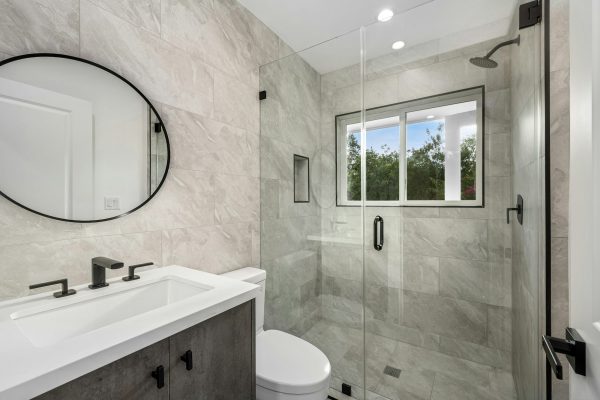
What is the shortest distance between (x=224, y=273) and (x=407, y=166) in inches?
54.0

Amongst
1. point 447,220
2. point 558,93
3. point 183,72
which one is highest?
point 183,72

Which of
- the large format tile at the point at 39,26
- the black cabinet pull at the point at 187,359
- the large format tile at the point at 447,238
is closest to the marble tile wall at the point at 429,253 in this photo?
the large format tile at the point at 447,238

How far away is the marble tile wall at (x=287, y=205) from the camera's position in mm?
2027

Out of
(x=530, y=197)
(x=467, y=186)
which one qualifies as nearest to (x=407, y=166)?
(x=467, y=186)

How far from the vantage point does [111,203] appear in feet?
3.98

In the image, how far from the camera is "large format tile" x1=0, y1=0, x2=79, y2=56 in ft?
3.13

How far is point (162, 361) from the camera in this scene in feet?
2.57

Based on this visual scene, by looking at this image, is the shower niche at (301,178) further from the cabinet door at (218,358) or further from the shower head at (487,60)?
the shower head at (487,60)

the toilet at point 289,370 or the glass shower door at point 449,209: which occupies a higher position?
the glass shower door at point 449,209

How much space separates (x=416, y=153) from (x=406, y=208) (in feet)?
1.20

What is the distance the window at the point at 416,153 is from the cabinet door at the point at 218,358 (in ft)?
3.75

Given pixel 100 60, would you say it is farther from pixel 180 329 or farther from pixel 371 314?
pixel 371 314

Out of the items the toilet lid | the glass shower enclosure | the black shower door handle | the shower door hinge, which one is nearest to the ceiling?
the glass shower enclosure

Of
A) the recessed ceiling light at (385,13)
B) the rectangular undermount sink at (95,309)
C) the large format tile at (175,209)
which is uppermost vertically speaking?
the recessed ceiling light at (385,13)
